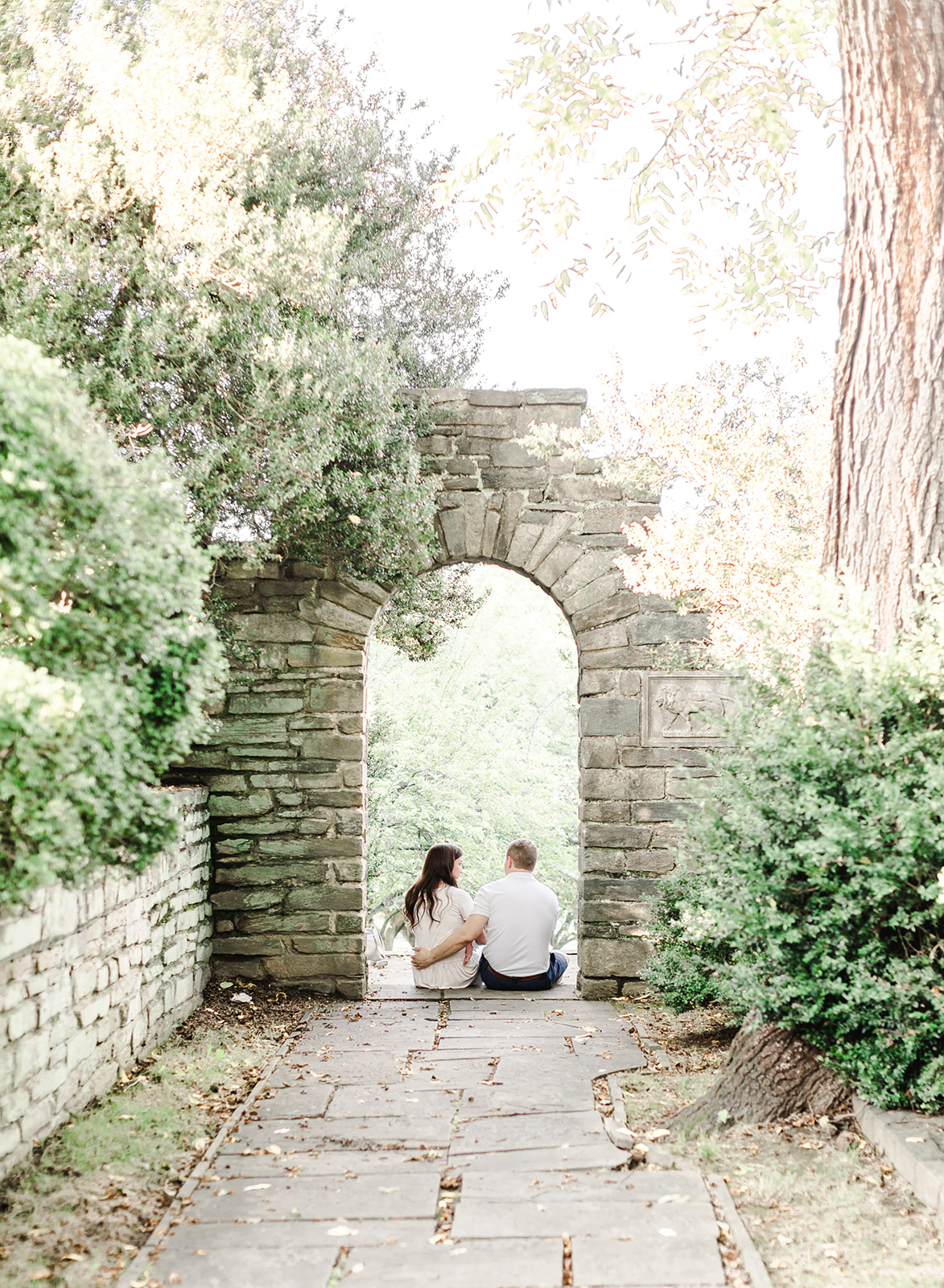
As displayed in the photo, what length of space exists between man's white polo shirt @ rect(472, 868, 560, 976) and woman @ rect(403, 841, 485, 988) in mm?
135

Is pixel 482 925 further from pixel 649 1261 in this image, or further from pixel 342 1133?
pixel 649 1261

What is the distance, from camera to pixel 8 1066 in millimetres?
3611

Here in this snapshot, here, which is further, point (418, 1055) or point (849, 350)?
point (418, 1055)

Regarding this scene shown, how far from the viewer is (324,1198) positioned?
3457 mm

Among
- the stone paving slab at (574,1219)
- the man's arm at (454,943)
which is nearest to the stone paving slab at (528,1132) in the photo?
the stone paving slab at (574,1219)

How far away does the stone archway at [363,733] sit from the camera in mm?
6887

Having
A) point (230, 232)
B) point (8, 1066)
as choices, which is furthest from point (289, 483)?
point (8, 1066)

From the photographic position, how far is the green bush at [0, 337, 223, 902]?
2818 mm

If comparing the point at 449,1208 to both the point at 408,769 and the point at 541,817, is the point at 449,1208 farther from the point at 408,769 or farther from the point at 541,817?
the point at 541,817

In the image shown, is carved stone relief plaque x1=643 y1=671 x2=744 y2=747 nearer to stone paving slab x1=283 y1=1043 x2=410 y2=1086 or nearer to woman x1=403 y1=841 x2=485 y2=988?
woman x1=403 y1=841 x2=485 y2=988

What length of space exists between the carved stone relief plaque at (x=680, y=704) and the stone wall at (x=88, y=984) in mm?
3031

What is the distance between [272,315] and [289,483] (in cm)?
92

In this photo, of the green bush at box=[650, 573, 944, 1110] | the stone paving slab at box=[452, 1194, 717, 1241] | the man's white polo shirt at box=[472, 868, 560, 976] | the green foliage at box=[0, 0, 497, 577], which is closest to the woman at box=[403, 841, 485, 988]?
the man's white polo shirt at box=[472, 868, 560, 976]

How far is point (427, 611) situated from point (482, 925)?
270cm
